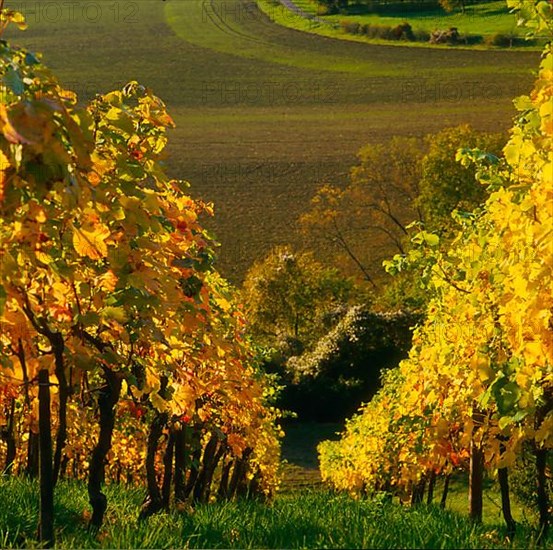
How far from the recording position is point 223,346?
7.47 metres

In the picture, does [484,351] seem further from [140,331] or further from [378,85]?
[378,85]

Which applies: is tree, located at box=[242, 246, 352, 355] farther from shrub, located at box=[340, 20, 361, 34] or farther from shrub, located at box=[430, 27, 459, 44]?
shrub, located at box=[340, 20, 361, 34]

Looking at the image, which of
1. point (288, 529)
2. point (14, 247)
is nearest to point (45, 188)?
point (14, 247)

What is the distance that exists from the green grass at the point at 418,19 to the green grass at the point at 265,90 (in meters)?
1.47

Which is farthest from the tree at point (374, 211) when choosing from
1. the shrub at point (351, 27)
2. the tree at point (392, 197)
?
the shrub at point (351, 27)

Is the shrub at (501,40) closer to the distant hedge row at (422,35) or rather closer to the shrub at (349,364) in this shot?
the distant hedge row at (422,35)

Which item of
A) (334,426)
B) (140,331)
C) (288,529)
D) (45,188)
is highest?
(45,188)

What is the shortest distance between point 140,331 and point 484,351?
257 cm

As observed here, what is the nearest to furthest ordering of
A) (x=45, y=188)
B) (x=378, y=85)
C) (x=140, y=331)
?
(x=45, y=188)
(x=140, y=331)
(x=378, y=85)

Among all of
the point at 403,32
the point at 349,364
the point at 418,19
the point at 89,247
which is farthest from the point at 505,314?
the point at 418,19

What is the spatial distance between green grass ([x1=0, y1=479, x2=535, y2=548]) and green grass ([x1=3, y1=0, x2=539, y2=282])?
5690cm

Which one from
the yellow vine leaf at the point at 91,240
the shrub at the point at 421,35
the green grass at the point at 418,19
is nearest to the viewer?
the yellow vine leaf at the point at 91,240

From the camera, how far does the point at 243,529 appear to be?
20.1 feet

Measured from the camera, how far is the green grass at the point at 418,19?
8744 cm
